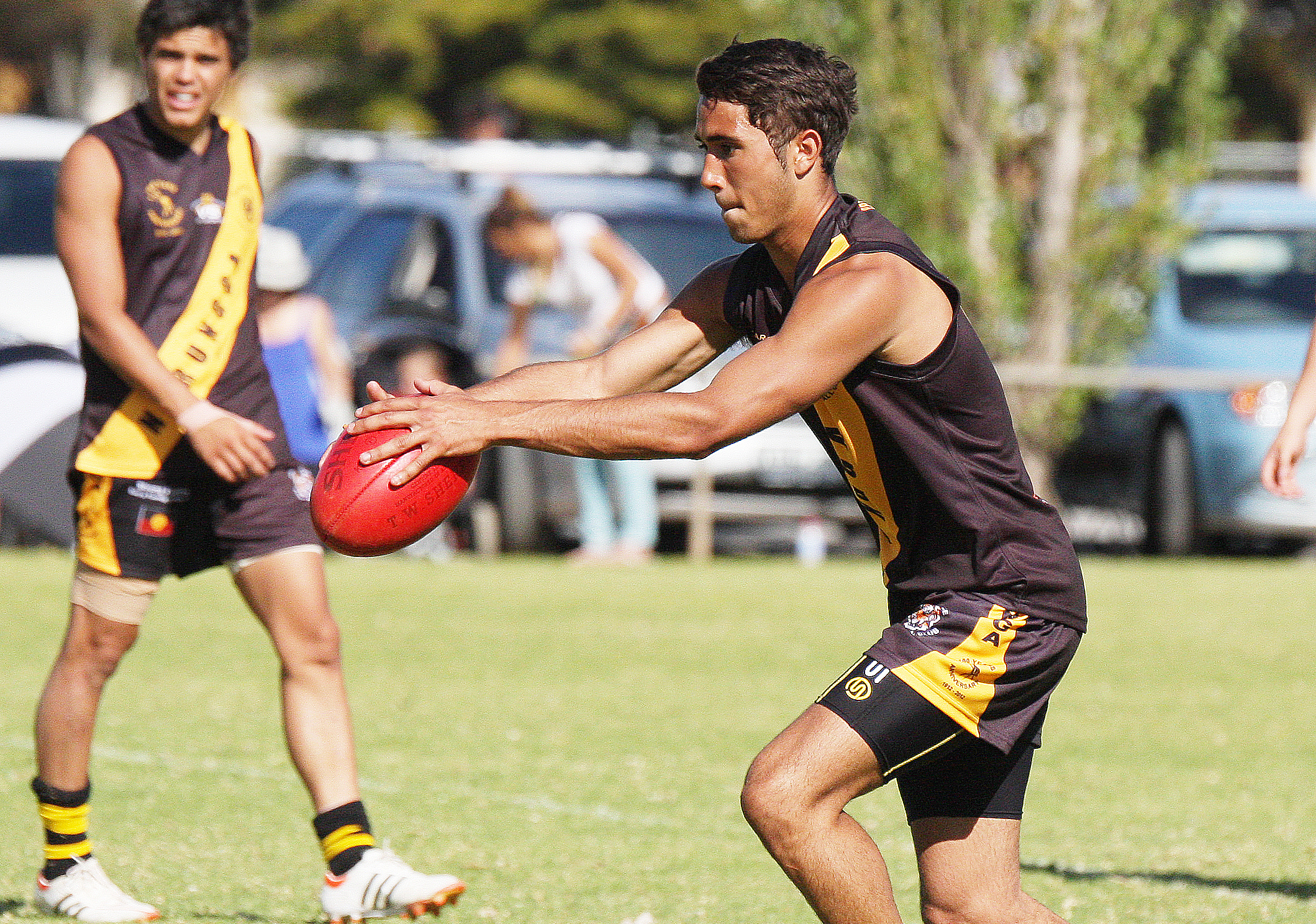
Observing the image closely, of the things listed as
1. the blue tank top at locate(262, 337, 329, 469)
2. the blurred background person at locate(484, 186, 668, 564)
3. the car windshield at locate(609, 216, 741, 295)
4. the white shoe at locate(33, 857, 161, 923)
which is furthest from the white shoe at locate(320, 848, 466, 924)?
the car windshield at locate(609, 216, 741, 295)

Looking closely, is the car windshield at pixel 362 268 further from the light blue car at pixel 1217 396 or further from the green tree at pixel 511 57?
the green tree at pixel 511 57

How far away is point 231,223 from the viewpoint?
527cm

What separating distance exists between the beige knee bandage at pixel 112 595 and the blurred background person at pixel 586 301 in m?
7.18

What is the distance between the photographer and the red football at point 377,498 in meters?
3.87

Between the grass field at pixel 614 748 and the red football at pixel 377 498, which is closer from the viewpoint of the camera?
the red football at pixel 377 498

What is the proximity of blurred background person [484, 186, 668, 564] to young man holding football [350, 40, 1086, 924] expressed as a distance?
8.17 meters

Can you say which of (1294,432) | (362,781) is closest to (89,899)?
(362,781)

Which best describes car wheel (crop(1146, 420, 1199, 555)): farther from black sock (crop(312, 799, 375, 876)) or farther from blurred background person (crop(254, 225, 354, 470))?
black sock (crop(312, 799, 375, 876))

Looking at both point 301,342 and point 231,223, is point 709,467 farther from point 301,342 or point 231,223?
point 231,223

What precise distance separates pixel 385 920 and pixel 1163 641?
601 centimetres

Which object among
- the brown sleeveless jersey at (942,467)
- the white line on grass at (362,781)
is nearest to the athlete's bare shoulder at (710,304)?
the brown sleeveless jersey at (942,467)

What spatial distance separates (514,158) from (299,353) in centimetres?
396


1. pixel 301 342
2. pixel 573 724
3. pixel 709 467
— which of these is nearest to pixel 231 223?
pixel 573 724

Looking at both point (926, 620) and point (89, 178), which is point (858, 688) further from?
point (89, 178)
